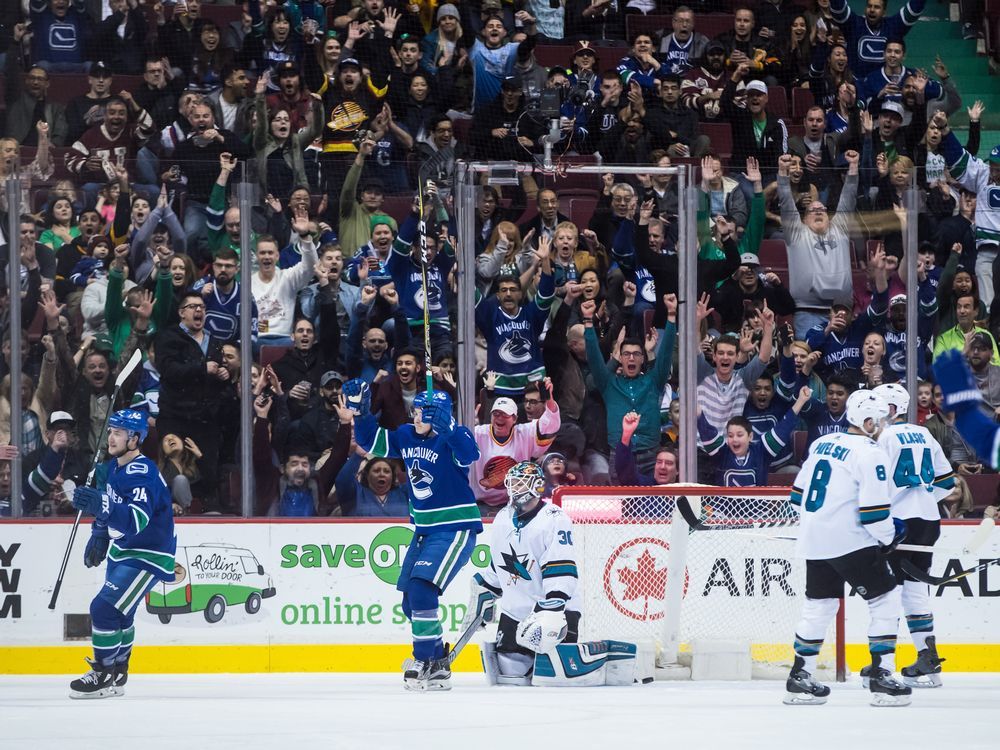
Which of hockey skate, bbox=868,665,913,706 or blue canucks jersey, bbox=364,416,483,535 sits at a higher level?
blue canucks jersey, bbox=364,416,483,535

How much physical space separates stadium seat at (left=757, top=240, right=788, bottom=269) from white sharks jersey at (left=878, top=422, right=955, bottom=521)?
69.9 inches

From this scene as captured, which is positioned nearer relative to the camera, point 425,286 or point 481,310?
point 425,286

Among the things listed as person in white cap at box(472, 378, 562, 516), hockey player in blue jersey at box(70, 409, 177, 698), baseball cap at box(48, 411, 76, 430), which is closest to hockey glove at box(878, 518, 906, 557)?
person in white cap at box(472, 378, 562, 516)

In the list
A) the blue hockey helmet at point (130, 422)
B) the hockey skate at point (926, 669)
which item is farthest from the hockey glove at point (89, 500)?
the hockey skate at point (926, 669)

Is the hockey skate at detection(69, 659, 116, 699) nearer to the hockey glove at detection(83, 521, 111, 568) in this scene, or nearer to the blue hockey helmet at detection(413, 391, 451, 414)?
the hockey glove at detection(83, 521, 111, 568)

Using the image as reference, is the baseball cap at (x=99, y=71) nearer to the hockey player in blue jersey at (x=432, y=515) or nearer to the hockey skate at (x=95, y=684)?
the hockey player in blue jersey at (x=432, y=515)

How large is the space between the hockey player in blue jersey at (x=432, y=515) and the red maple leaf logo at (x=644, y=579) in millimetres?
1103

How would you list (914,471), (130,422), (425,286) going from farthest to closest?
(425,286)
(130,422)
(914,471)

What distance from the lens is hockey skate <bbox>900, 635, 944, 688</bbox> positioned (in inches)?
288

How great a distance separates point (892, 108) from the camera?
10.8m

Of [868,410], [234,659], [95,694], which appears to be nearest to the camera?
[868,410]

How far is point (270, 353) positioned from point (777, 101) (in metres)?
4.40

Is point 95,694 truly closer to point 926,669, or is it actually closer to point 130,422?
point 130,422

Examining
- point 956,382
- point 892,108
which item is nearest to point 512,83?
point 892,108
